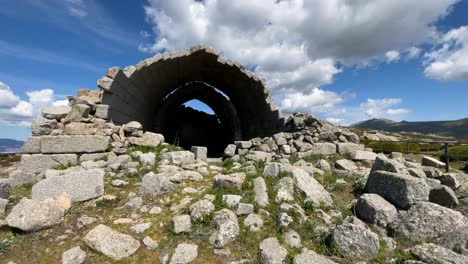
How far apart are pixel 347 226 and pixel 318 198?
1.31m

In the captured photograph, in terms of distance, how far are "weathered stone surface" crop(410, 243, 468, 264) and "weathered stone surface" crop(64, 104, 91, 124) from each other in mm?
8220

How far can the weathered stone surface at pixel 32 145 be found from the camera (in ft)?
23.0

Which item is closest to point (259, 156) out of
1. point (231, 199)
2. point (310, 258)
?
point (231, 199)

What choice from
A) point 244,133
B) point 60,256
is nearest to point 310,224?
point 60,256

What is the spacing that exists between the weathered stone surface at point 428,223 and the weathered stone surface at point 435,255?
1.21ft

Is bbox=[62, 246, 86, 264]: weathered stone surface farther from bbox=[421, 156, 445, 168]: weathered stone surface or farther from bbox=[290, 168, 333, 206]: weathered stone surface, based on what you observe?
bbox=[421, 156, 445, 168]: weathered stone surface

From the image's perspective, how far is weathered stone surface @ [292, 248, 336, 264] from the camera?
3.42 metres

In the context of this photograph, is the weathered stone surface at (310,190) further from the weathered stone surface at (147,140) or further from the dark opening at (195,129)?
the dark opening at (195,129)

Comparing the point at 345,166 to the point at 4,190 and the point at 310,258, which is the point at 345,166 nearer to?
the point at 310,258

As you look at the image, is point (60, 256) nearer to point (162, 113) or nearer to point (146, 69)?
point (146, 69)

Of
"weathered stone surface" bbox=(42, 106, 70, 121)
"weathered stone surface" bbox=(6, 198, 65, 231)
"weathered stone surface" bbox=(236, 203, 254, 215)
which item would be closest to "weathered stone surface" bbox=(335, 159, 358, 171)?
"weathered stone surface" bbox=(236, 203, 254, 215)

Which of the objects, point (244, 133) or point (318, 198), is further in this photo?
point (244, 133)

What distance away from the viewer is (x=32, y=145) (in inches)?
278

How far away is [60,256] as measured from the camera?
3744 millimetres
